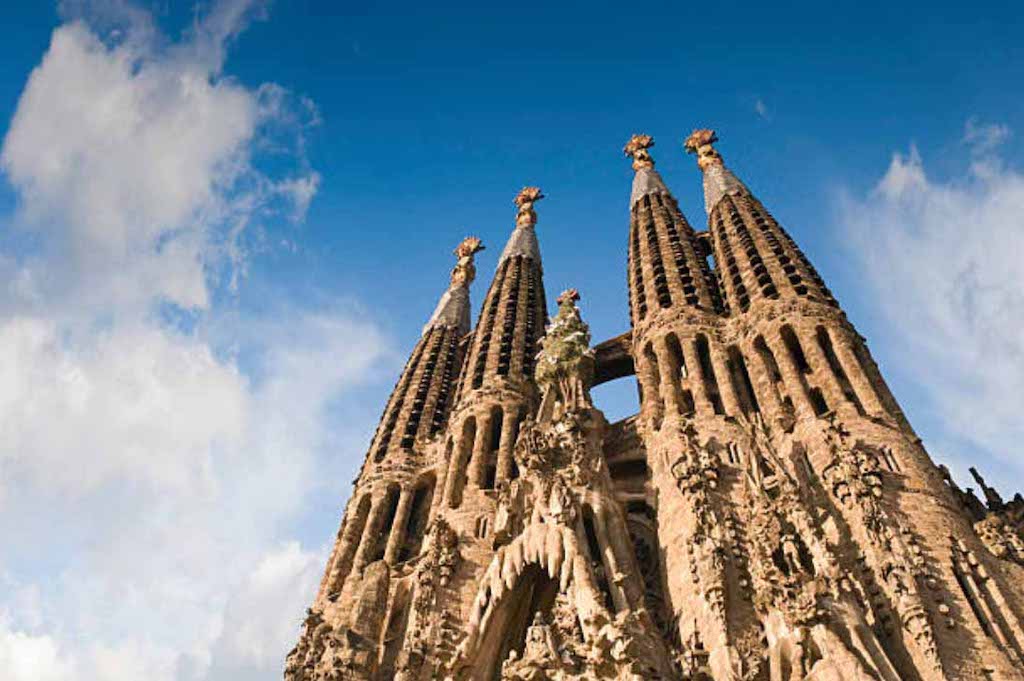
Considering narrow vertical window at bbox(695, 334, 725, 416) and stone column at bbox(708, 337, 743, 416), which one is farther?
narrow vertical window at bbox(695, 334, 725, 416)

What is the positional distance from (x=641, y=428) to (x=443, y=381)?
1249cm

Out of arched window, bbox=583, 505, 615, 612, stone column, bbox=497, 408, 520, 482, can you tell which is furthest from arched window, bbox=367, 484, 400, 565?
arched window, bbox=583, 505, 615, 612

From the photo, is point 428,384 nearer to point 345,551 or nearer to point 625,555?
point 345,551

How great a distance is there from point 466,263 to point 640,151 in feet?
40.6

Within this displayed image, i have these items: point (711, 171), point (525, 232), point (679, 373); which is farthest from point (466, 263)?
point (679, 373)

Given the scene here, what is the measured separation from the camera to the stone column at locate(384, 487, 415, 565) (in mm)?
27234

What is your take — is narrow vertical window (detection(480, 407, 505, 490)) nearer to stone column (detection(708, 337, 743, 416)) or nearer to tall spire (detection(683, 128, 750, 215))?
stone column (detection(708, 337, 743, 416))

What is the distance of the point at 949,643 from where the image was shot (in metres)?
15.7

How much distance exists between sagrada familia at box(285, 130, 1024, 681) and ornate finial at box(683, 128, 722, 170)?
1021 centimetres

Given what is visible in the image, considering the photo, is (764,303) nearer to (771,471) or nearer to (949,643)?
(771,471)

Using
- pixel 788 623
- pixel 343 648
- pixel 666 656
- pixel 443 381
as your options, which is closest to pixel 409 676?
pixel 343 648

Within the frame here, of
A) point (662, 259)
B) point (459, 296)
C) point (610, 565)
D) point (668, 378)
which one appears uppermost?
point (459, 296)

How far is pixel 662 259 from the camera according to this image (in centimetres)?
3612

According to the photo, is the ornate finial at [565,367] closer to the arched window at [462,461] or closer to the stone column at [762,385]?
the arched window at [462,461]
